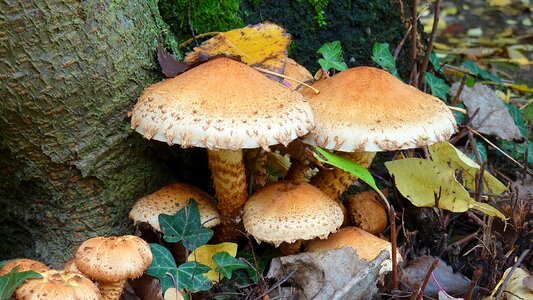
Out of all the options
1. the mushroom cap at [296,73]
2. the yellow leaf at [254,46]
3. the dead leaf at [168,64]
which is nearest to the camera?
the dead leaf at [168,64]

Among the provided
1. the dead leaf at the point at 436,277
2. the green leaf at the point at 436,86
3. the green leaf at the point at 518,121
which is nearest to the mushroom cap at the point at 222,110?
the dead leaf at the point at 436,277

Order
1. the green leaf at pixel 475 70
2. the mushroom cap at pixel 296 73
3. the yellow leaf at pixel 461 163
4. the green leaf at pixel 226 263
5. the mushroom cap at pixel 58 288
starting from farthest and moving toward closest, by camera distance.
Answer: the green leaf at pixel 475 70 → the yellow leaf at pixel 461 163 → the mushroom cap at pixel 296 73 → the green leaf at pixel 226 263 → the mushroom cap at pixel 58 288

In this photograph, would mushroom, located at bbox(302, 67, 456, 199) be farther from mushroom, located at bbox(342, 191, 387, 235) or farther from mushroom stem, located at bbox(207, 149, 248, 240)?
mushroom, located at bbox(342, 191, 387, 235)

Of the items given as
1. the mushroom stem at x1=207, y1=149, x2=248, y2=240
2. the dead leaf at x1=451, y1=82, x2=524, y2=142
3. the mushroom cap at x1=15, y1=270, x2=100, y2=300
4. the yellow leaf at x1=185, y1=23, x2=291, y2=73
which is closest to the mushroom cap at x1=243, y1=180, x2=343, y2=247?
the mushroom stem at x1=207, y1=149, x2=248, y2=240

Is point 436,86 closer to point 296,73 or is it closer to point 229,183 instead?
point 296,73

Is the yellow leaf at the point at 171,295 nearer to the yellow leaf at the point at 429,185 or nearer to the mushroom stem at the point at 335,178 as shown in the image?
the mushroom stem at the point at 335,178

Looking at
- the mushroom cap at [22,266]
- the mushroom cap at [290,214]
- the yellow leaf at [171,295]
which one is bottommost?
the yellow leaf at [171,295]

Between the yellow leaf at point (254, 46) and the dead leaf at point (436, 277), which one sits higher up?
the yellow leaf at point (254, 46)
